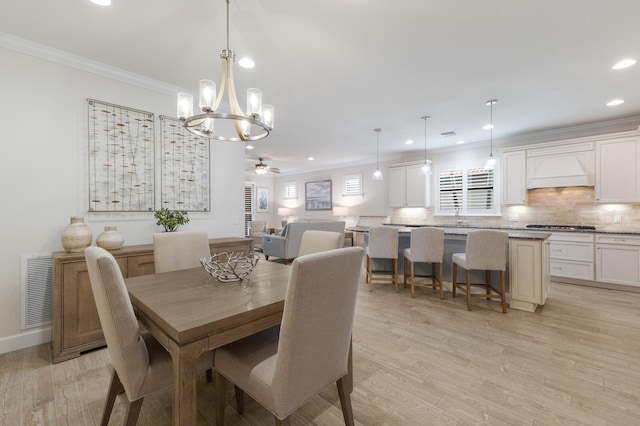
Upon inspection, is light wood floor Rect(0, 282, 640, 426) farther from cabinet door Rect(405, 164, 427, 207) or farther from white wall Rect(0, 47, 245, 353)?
cabinet door Rect(405, 164, 427, 207)

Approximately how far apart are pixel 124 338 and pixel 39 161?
92.0 inches

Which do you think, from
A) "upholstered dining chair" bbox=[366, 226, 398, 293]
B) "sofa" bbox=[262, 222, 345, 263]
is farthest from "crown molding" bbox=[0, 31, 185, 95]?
"sofa" bbox=[262, 222, 345, 263]

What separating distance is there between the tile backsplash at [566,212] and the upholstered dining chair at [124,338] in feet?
19.8

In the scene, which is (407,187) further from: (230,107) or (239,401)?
(239,401)

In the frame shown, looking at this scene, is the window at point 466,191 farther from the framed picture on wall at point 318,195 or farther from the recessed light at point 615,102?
the framed picture on wall at point 318,195

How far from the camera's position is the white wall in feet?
7.69

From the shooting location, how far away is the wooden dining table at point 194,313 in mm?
1099

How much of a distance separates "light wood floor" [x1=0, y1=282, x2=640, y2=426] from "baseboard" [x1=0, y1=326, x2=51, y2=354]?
8cm

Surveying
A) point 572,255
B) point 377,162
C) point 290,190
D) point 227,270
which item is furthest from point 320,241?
point 290,190

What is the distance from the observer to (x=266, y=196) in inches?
391

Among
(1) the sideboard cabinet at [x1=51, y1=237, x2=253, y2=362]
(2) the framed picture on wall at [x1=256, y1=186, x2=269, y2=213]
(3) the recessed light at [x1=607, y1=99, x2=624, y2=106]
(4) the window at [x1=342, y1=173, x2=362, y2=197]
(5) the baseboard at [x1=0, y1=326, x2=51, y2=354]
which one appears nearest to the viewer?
(1) the sideboard cabinet at [x1=51, y1=237, x2=253, y2=362]

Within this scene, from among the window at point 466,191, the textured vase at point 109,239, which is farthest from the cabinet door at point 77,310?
the window at point 466,191

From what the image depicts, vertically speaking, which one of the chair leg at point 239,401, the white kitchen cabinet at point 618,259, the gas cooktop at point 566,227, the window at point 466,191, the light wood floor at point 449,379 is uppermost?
the window at point 466,191

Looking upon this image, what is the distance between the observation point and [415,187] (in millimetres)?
6367
